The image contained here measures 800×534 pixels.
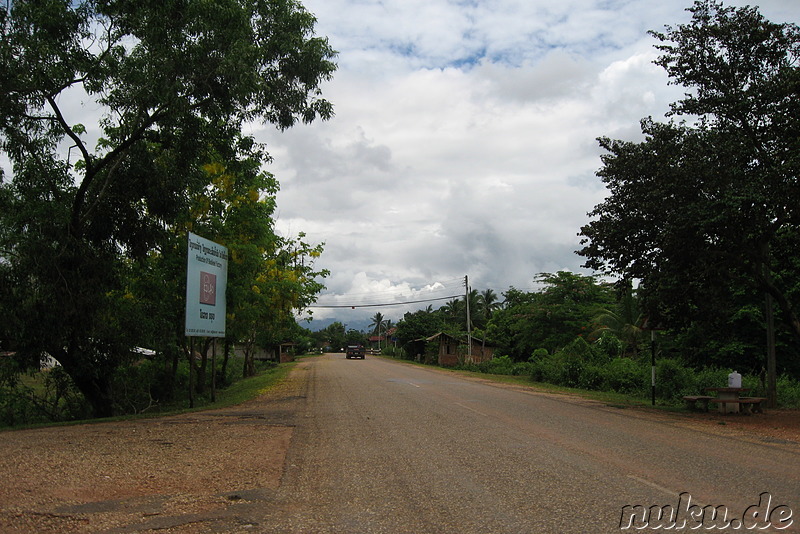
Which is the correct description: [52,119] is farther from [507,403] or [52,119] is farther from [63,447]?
[507,403]

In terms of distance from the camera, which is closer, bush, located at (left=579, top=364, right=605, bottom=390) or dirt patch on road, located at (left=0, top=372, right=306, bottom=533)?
dirt patch on road, located at (left=0, top=372, right=306, bottom=533)

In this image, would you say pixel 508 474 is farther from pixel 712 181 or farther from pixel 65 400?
pixel 65 400

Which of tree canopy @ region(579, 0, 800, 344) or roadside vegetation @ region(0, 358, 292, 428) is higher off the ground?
tree canopy @ region(579, 0, 800, 344)

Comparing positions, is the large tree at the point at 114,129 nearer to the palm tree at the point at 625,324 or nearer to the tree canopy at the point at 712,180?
the tree canopy at the point at 712,180

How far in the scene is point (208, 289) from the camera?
1728 centimetres

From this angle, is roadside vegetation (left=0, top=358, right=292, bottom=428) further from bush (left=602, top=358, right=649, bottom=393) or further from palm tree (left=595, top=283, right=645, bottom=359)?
palm tree (left=595, top=283, right=645, bottom=359)

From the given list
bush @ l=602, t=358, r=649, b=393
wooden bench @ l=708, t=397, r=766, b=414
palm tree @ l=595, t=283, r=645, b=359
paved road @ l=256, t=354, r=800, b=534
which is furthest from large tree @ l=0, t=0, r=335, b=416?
Result: palm tree @ l=595, t=283, r=645, b=359

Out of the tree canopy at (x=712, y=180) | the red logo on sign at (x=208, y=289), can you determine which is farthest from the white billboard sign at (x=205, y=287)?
the tree canopy at (x=712, y=180)

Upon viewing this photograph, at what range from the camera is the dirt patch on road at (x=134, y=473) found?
5.91 m

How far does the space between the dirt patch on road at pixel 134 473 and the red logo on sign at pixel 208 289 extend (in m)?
4.46

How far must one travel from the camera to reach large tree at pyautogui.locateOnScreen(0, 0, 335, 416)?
12.9 meters

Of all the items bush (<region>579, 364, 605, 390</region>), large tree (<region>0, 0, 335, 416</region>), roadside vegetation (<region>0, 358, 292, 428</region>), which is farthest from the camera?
bush (<region>579, 364, 605, 390</region>)

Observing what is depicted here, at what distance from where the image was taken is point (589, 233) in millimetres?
18344

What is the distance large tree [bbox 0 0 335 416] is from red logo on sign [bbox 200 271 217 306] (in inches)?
69.0
